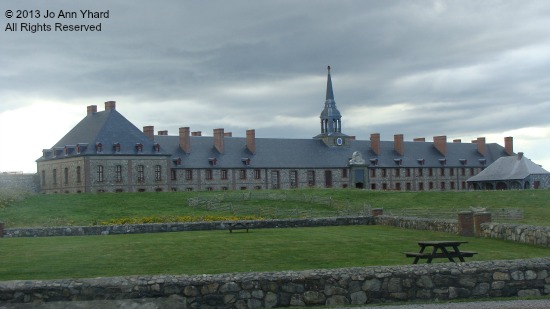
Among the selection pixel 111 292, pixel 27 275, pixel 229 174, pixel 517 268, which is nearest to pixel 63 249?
pixel 27 275

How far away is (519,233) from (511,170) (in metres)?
54.0

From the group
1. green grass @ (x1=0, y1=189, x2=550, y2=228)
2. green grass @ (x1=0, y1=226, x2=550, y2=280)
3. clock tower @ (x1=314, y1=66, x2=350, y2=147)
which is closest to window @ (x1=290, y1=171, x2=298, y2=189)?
clock tower @ (x1=314, y1=66, x2=350, y2=147)

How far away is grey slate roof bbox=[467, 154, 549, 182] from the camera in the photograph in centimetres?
7475

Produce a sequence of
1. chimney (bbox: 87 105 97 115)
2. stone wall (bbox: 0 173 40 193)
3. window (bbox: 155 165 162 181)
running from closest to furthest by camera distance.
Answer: stone wall (bbox: 0 173 40 193) < window (bbox: 155 165 162 181) < chimney (bbox: 87 105 97 115)

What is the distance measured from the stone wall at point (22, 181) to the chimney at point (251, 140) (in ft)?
81.9

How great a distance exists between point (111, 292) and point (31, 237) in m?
19.4

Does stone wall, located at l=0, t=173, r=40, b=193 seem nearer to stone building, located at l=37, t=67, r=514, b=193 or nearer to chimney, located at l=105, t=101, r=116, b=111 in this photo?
stone building, located at l=37, t=67, r=514, b=193

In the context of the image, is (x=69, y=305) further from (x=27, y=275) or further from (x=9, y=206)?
(x=9, y=206)

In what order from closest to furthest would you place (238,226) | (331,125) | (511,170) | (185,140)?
(238,226), (511,170), (185,140), (331,125)

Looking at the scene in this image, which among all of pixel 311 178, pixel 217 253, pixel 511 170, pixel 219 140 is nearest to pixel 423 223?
pixel 217 253

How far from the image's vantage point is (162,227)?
34938mm

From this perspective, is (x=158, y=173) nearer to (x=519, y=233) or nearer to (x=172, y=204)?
(x=172, y=204)

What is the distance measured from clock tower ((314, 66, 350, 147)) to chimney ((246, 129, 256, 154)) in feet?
39.7

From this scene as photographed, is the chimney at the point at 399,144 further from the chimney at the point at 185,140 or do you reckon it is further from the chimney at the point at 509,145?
the chimney at the point at 185,140
